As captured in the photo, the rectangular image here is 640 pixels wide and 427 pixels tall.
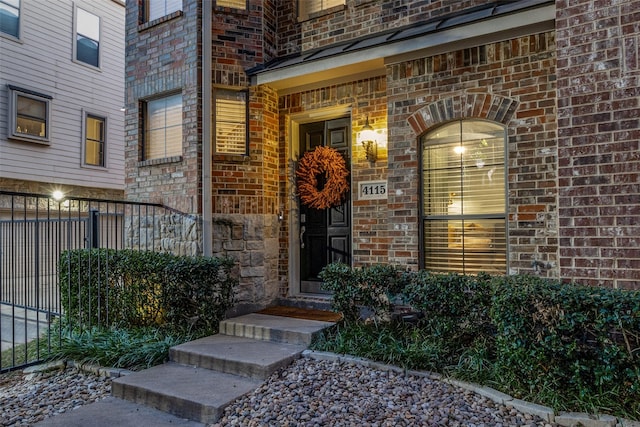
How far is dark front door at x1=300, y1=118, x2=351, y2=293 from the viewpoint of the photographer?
5605mm

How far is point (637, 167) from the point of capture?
3053 millimetres

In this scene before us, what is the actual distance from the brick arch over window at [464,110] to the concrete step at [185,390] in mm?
3116

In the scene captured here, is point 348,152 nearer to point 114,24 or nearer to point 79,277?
point 79,277

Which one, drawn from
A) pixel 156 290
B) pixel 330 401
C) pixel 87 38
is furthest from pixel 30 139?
pixel 330 401

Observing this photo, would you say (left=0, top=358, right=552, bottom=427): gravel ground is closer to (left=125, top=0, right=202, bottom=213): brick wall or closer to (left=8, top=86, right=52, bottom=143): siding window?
(left=125, top=0, right=202, bottom=213): brick wall

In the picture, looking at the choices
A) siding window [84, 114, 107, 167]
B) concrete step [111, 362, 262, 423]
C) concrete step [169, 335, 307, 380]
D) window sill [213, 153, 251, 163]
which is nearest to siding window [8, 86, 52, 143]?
siding window [84, 114, 107, 167]

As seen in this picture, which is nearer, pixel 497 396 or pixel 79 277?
pixel 497 396

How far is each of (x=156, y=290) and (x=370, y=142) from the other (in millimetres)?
3054

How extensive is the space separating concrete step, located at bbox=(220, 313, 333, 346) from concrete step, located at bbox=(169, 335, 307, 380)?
7 centimetres

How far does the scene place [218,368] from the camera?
148 inches

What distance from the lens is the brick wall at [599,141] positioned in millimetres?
3074

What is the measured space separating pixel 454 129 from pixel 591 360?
2.61 metres

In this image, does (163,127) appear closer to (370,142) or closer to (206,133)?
(206,133)

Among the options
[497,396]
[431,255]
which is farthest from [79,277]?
[497,396]
